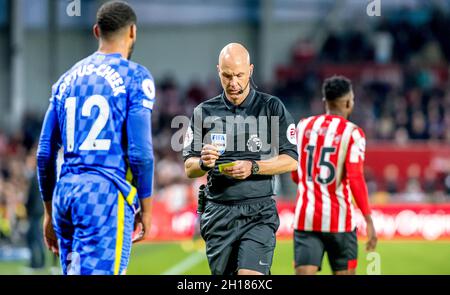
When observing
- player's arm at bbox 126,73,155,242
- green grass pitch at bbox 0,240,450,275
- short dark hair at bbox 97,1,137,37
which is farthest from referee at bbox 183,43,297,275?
green grass pitch at bbox 0,240,450,275

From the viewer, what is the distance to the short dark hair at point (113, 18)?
17.9ft

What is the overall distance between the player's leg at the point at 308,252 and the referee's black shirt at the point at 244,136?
4.52ft

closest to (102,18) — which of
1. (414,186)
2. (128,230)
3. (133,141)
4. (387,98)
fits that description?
(133,141)

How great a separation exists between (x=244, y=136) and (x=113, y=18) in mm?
1476

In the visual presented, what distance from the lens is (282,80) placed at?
90.4 feet

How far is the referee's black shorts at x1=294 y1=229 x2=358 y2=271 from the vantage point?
7.58 metres

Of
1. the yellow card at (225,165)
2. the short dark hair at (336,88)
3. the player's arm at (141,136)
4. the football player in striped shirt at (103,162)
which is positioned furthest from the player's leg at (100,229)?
the short dark hair at (336,88)

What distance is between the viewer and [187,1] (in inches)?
1161

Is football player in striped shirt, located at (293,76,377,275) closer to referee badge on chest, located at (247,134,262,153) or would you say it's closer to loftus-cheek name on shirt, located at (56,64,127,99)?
referee badge on chest, located at (247,134,262,153)

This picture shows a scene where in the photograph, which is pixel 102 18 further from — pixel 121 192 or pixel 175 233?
pixel 175 233

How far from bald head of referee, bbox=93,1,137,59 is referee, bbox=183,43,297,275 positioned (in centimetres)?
96

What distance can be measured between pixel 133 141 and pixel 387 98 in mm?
19667

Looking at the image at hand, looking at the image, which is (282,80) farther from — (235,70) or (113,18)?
(113,18)

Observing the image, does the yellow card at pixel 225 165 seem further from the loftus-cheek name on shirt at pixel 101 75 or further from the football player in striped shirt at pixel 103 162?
the loftus-cheek name on shirt at pixel 101 75
